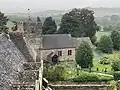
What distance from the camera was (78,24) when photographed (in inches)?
3253

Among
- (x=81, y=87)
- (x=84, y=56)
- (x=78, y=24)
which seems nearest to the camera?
(x=81, y=87)

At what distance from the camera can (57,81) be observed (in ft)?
143

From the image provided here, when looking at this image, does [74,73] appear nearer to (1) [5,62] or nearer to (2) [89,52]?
(2) [89,52]

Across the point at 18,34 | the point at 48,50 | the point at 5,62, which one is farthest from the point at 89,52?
the point at 5,62

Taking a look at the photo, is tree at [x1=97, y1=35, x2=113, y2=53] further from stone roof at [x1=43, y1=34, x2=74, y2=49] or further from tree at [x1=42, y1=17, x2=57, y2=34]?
tree at [x1=42, y1=17, x2=57, y2=34]

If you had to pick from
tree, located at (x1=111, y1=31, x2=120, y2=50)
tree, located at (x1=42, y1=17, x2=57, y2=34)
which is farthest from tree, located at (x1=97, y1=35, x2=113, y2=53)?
tree, located at (x1=42, y1=17, x2=57, y2=34)

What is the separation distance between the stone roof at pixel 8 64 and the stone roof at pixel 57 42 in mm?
32192

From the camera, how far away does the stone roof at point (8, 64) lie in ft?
59.9

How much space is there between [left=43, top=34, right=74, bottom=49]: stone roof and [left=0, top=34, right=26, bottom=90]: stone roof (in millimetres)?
32192

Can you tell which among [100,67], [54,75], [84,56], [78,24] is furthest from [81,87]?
[78,24]

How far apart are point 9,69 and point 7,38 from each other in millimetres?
7420

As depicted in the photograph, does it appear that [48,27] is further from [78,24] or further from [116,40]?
[116,40]

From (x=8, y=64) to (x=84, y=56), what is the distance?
35061 mm

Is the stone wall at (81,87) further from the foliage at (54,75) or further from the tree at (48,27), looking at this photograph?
the tree at (48,27)
